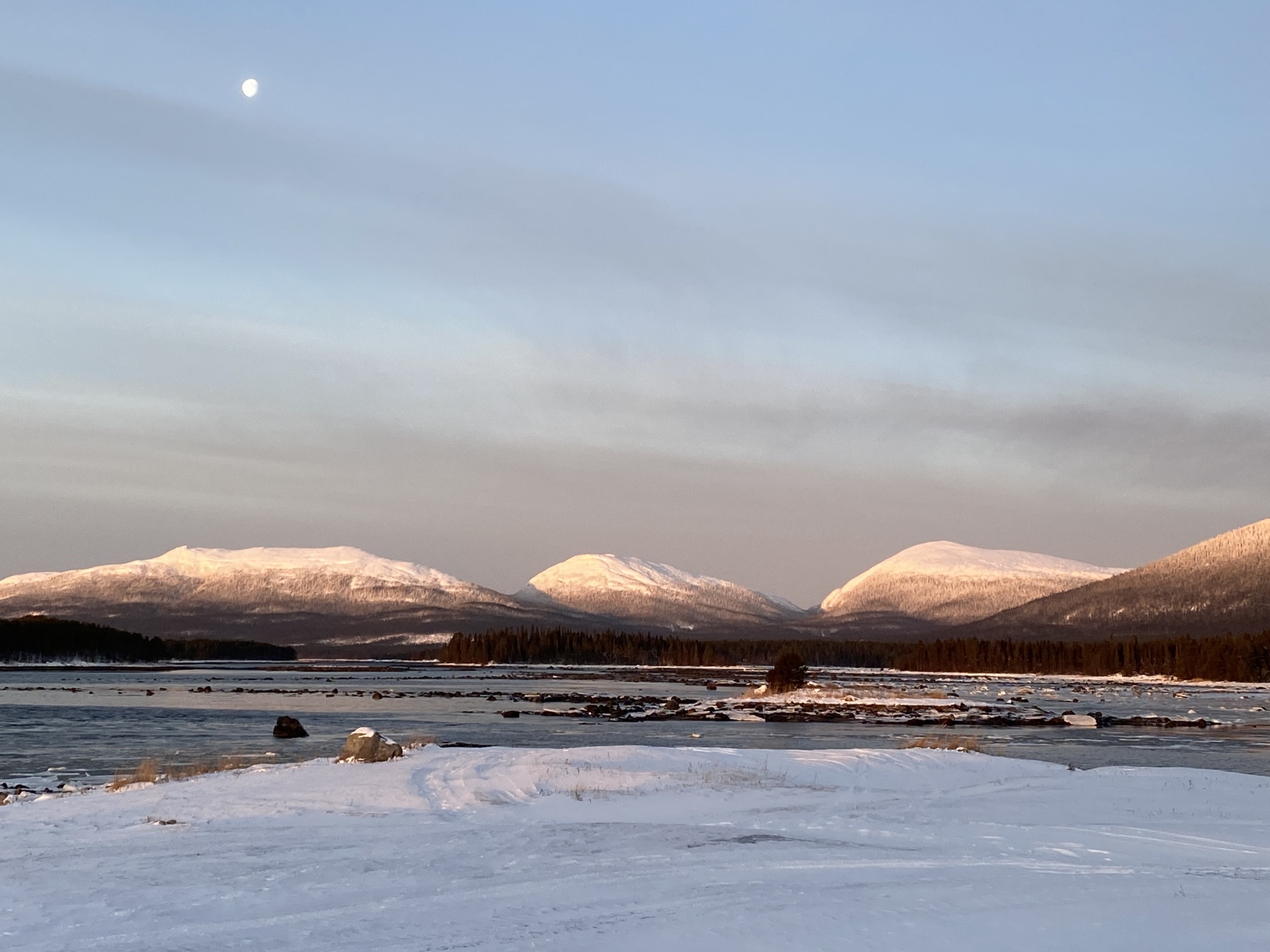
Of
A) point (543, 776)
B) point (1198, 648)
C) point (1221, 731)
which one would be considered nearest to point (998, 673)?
point (1198, 648)

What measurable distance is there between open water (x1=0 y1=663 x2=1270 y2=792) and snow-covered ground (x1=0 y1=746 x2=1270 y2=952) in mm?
11309

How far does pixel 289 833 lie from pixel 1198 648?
16615cm

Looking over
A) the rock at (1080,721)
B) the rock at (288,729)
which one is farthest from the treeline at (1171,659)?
the rock at (288,729)

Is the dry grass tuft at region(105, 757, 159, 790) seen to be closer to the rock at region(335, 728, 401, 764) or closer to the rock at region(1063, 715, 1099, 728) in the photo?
the rock at region(335, 728, 401, 764)

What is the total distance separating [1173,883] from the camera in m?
15.9

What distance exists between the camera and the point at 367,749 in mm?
30469

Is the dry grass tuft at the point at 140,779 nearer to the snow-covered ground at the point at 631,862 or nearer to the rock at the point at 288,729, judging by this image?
the snow-covered ground at the point at 631,862

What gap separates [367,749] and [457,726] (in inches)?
1143

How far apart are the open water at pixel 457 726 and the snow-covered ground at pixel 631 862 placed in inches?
445

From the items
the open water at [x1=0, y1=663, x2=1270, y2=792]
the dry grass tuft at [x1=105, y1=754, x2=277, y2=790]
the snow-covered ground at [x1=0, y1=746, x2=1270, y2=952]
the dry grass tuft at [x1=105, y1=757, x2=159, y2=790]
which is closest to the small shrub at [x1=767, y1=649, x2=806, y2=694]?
the open water at [x1=0, y1=663, x2=1270, y2=792]

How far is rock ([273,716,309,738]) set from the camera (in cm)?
4912

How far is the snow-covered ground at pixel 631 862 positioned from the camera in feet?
42.9

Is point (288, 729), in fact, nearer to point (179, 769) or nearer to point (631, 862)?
point (179, 769)

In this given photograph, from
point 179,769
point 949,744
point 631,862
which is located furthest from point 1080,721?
point 631,862
